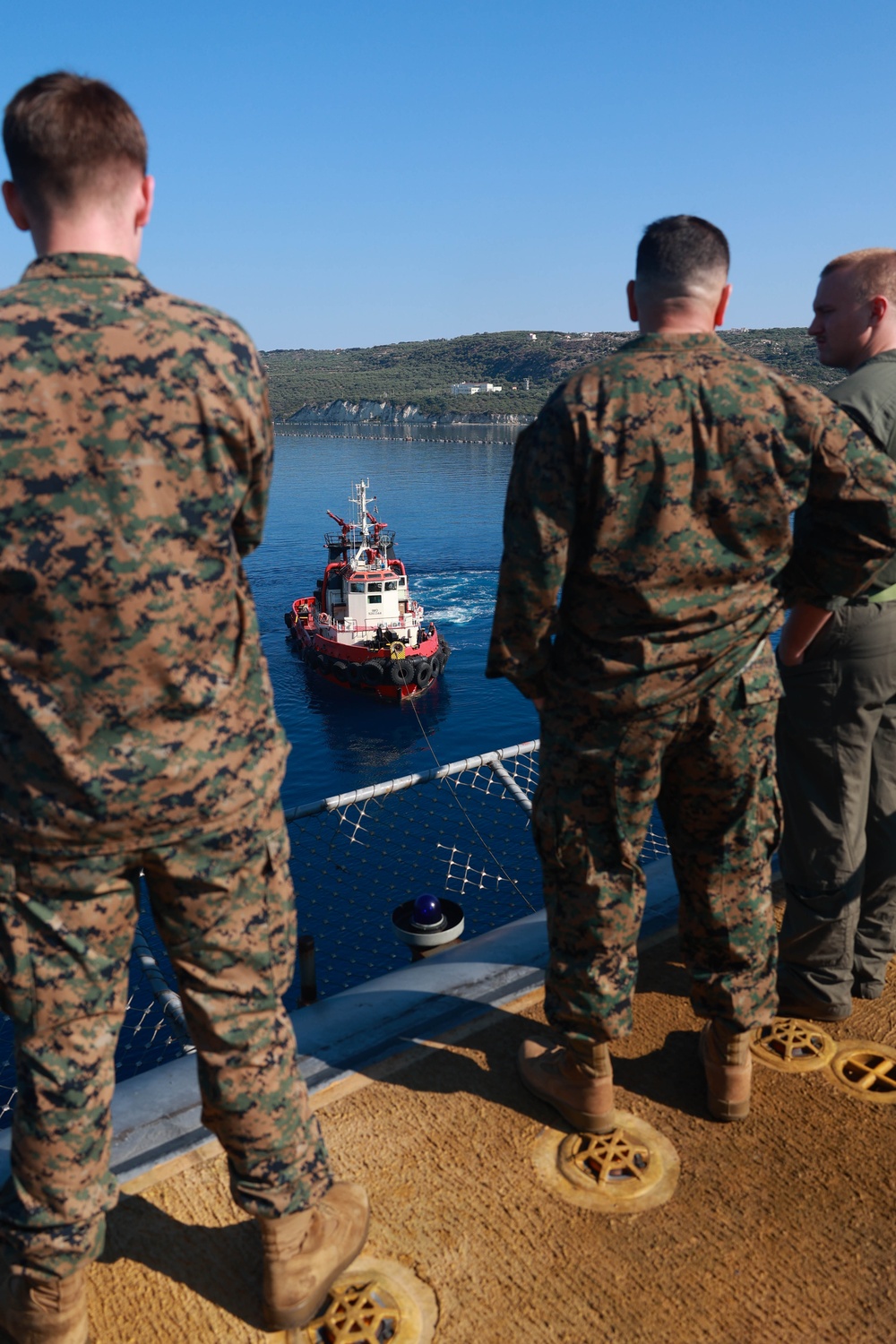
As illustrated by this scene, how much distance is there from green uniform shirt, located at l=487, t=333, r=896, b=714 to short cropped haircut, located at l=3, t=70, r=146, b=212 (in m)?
0.96

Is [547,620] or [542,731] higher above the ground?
[547,620]

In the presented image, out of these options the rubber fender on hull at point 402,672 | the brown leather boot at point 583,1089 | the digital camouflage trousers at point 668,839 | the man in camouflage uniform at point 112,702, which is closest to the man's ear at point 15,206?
the man in camouflage uniform at point 112,702

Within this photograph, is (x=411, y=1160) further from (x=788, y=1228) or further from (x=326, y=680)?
(x=326, y=680)

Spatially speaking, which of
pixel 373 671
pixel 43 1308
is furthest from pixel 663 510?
pixel 373 671

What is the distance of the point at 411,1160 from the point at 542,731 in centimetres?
112

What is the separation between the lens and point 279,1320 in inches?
76.8

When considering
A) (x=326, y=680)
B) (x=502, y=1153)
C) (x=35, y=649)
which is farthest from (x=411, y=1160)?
(x=326, y=680)

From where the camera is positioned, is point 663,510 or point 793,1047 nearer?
point 663,510

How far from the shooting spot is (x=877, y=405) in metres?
2.55

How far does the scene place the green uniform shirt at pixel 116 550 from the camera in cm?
151

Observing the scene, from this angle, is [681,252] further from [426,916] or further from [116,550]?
[426,916]

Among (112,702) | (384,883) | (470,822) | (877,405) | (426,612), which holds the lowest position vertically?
(384,883)

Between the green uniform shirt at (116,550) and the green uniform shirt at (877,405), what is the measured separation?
1671 millimetres

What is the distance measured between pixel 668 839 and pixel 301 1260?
127 centimetres
